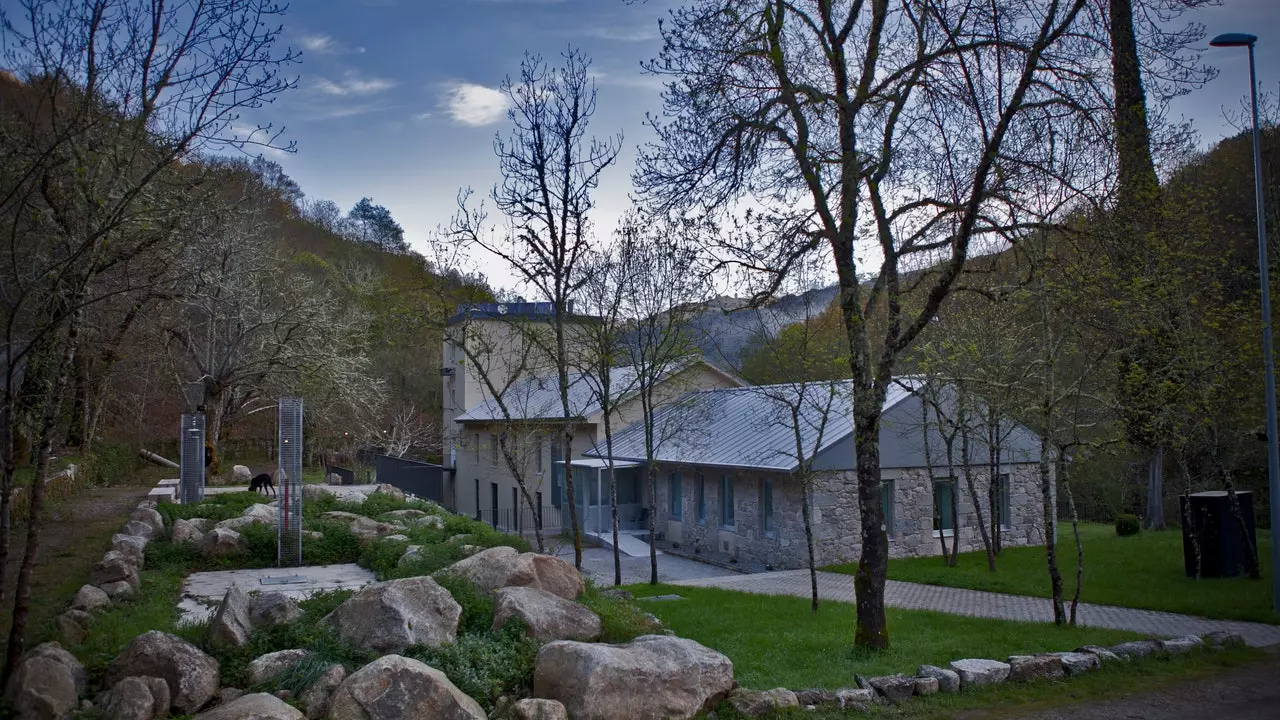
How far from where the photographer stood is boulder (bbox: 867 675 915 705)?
7711 mm

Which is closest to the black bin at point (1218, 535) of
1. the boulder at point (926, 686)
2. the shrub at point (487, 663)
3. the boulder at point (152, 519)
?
the boulder at point (926, 686)

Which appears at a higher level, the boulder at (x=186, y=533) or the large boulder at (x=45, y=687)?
the boulder at (x=186, y=533)

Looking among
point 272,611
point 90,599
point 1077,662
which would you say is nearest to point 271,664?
point 272,611

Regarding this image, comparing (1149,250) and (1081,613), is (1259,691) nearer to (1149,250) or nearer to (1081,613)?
(1081,613)

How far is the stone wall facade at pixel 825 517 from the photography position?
19781 mm

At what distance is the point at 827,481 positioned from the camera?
64.2 ft

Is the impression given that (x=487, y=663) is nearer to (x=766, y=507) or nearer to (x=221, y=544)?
(x=221, y=544)

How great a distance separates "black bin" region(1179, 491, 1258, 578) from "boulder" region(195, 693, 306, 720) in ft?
46.7

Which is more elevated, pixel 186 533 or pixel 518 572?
pixel 186 533

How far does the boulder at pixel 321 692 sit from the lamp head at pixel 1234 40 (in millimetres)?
12547

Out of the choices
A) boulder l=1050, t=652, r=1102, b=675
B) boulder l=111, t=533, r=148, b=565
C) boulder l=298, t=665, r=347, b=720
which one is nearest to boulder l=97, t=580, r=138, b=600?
boulder l=111, t=533, r=148, b=565

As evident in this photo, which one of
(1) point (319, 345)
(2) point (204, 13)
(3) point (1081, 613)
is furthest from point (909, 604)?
(1) point (319, 345)

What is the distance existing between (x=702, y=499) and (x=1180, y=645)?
14.4 metres

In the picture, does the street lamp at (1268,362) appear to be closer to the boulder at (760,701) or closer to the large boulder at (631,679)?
the boulder at (760,701)
